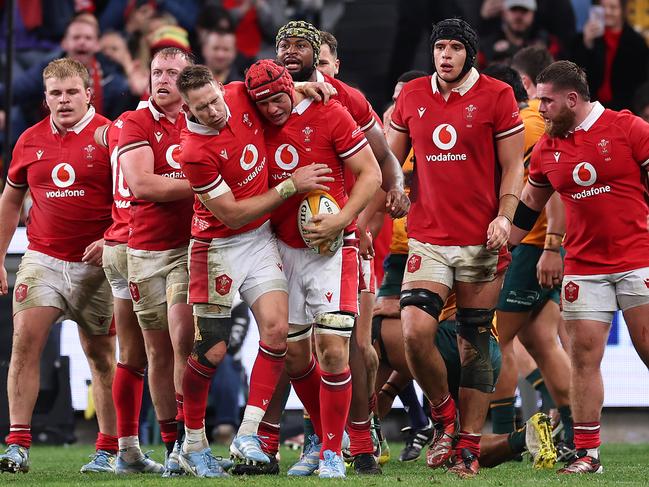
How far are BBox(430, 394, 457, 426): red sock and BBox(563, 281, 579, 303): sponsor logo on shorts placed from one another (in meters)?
0.95

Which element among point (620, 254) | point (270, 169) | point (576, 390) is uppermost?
point (270, 169)

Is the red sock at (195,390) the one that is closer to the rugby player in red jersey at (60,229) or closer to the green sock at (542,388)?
the rugby player in red jersey at (60,229)

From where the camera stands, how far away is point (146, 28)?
13445 millimetres

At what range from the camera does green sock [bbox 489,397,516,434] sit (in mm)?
8211

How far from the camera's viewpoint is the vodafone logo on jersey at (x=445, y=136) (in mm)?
7152

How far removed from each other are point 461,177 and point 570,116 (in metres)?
0.70

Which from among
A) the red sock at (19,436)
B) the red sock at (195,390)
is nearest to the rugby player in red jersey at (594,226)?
the red sock at (195,390)

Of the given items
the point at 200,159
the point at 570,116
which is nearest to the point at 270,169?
the point at 200,159

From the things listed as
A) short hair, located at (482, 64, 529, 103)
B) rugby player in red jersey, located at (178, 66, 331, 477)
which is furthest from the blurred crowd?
rugby player in red jersey, located at (178, 66, 331, 477)

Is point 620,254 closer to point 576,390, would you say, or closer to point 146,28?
point 576,390

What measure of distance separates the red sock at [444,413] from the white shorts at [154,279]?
1652mm

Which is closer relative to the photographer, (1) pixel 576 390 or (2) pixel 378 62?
(1) pixel 576 390

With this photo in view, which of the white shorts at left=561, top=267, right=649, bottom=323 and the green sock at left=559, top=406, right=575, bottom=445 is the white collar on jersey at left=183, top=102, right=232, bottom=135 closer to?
the white shorts at left=561, top=267, right=649, bottom=323

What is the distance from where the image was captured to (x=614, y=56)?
13.0 meters
